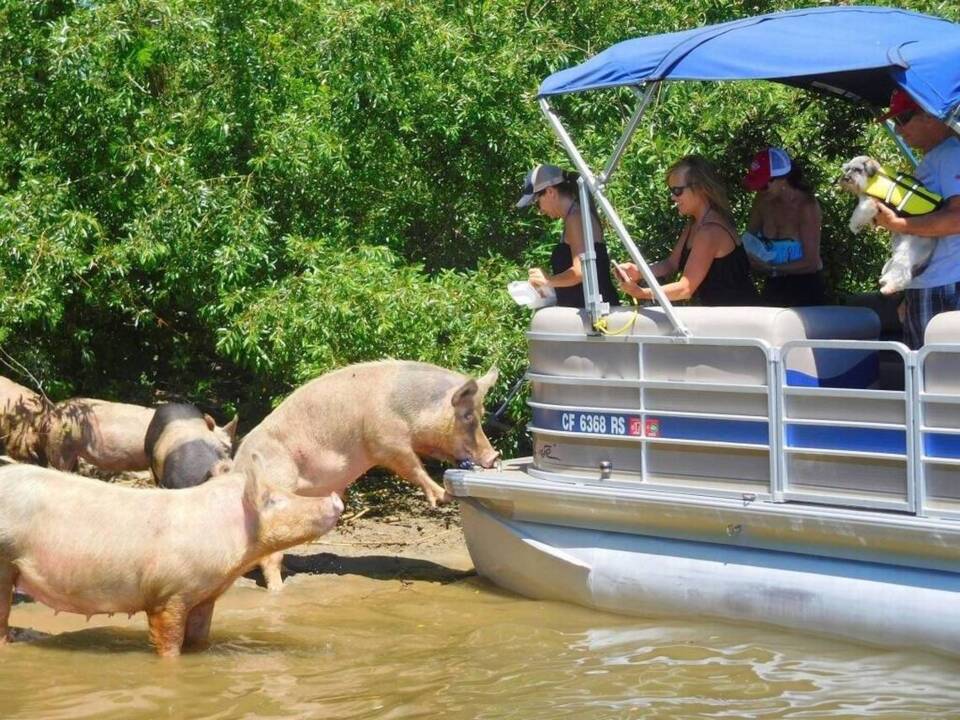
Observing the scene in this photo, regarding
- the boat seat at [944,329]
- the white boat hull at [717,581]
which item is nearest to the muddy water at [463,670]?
the white boat hull at [717,581]

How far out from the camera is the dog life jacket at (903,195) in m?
6.55

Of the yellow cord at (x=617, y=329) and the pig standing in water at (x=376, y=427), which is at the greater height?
the yellow cord at (x=617, y=329)

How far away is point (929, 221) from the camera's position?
6473mm

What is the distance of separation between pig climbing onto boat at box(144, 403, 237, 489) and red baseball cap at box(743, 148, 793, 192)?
3399mm

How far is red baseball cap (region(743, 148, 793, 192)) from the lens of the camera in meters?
8.02

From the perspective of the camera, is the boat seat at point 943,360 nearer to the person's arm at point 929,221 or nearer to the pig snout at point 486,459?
the person's arm at point 929,221

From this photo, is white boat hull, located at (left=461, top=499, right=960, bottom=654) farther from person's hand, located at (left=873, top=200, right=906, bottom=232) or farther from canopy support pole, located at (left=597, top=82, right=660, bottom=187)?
canopy support pole, located at (left=597, top=82, right=660, bottom=187)

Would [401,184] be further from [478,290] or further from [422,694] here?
[422,694]

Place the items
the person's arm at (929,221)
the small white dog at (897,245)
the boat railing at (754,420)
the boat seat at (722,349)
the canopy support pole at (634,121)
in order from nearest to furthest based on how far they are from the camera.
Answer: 1. the boat railing at (754,420)
2. the person's arm at (929,221)
3. the small white dog at (897,245)
4. the boat seat at (722,349)
5. the canopy support pole at (634,121)

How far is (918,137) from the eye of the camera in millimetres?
6836

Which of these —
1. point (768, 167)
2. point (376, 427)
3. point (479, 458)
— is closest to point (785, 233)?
point (768, 167)

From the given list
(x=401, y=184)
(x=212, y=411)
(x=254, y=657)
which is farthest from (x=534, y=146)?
(x=254, y=657)

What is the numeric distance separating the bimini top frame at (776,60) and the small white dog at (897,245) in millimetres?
432

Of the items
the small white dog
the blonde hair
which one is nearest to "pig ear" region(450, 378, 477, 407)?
the blonde hair
